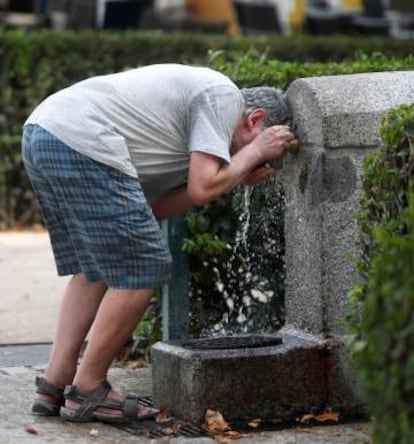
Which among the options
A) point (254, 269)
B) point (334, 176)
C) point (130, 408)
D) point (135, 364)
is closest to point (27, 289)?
point (135, 364)

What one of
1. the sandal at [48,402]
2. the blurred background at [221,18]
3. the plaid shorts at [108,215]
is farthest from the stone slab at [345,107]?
the blurred background at [221,18]

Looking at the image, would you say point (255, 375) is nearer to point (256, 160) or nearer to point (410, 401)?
point (256, 160)

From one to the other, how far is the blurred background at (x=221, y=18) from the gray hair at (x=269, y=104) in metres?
8.64

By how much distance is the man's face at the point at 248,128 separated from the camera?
17.6ft

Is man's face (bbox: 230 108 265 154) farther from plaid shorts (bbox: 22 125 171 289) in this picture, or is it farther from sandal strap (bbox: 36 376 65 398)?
sandal strap (bbox: 36 376 65 398)

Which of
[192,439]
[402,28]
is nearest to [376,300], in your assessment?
[192,439]

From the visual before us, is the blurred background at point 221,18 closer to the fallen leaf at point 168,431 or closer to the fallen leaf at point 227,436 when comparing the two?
the fallen leaf at point 168,431

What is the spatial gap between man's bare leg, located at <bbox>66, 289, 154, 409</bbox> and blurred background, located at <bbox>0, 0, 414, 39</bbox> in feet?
28.8

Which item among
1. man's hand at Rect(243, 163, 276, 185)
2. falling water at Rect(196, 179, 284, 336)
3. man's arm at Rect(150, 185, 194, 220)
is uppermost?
man's hand at Rect(243, 163, 276, 185)

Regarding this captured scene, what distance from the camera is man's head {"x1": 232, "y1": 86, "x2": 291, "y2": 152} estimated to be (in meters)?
5.38

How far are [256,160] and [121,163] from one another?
47 centimetres

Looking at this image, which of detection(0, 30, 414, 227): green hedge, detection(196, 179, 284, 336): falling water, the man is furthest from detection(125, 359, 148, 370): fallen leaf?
detection(0, 30, 414, 227): green hedge

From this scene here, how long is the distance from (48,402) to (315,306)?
3.41ft

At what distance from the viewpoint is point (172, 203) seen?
5.64m
